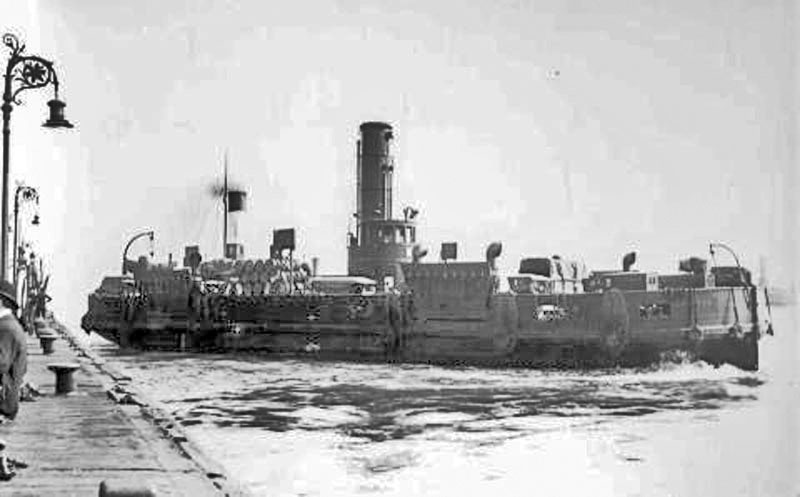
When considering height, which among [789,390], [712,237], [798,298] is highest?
[712,237]

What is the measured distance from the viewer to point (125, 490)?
9.88 feet

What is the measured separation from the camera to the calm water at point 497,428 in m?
8.13

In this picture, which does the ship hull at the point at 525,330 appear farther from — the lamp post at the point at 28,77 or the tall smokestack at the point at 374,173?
the lamp post at the point at 28,77

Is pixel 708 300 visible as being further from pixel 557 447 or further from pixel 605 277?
pixel 557 447

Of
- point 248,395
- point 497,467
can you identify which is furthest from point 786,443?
point 248,395

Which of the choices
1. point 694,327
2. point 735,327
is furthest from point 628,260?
point 735,327

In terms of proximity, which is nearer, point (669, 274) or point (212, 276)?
point (669, 274)

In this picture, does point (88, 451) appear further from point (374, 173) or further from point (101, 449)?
point (374, 173)

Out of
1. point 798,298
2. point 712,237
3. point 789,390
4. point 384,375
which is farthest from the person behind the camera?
point 384,375

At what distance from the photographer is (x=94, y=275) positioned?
11391 mm

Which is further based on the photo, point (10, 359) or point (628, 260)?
point (628, 260)

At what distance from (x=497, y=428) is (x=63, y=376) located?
5729 millimetres

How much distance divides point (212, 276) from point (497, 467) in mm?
16861

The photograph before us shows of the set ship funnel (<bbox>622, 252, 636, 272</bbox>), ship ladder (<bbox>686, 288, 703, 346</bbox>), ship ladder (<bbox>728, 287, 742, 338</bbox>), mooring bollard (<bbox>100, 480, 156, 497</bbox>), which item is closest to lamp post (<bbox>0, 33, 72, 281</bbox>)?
mooring bollard (<bbox>100, 480, 156, 497</bbox>)
